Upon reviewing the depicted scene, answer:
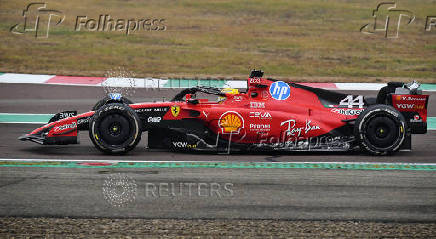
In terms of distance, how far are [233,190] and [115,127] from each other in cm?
290

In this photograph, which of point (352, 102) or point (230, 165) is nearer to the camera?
point (230, 165)

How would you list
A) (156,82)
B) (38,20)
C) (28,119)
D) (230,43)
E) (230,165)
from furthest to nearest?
(38,20)
(230,43)
(156,82)
(28,119)
(230,165)

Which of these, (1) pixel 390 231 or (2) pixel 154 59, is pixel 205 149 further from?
(2) pixel 154 59

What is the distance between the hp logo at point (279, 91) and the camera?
472 inches

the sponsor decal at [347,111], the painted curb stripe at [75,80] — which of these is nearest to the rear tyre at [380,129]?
the sponsor decal at [347,111]

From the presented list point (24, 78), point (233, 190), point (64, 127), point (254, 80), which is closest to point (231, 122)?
point (254, 80)

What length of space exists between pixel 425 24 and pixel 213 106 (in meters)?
24.3

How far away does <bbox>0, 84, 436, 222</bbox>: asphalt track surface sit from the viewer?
8.64 meters

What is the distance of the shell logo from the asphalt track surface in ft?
1.64

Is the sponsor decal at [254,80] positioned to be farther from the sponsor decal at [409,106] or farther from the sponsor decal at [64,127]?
the sponsor decal at [64,127]

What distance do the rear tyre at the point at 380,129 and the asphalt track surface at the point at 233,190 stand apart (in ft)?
0.65

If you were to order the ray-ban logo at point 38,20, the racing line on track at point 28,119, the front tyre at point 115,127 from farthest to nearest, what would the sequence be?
the ray-ban logo at point 38,20
the racing line on track at point 28,119
the front tyre at point 115,127

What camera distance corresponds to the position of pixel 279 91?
12.0 meters

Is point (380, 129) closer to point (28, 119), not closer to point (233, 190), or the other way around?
point (233, 190)
